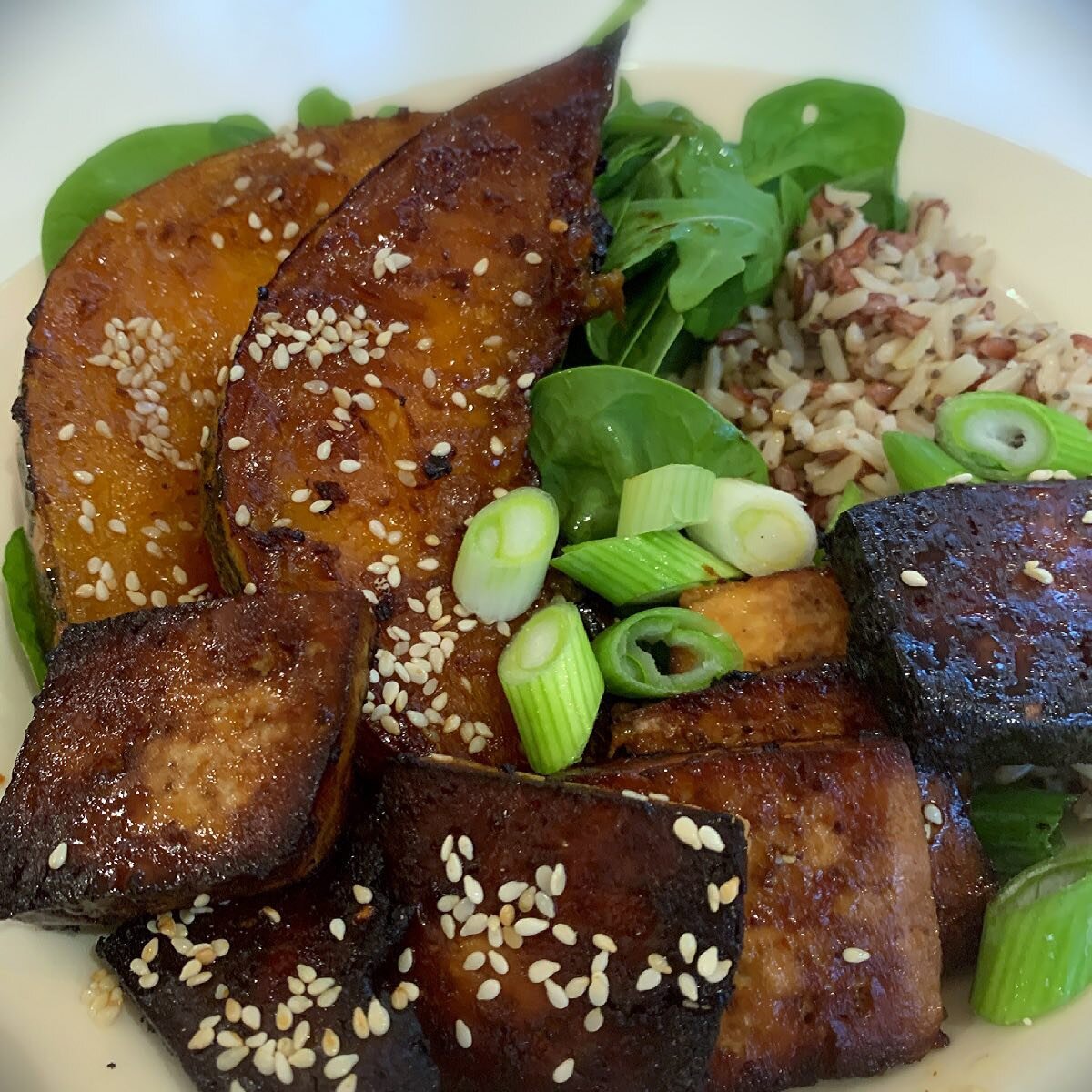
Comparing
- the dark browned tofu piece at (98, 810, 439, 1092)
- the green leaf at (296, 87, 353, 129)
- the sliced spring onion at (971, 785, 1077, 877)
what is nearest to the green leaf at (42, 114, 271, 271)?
the green leaf at (296, 87, 353, 129)

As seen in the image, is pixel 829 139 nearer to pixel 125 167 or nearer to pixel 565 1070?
pixel 125 167

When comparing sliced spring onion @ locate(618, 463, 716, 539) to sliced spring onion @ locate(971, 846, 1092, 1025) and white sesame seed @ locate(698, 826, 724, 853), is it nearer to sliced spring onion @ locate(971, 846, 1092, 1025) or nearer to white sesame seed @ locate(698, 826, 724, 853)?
white sesame seed @ locate(698, 826, 724, 853)

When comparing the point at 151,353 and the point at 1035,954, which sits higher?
the point at 151,353

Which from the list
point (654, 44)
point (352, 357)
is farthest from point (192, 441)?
point (654, 44)

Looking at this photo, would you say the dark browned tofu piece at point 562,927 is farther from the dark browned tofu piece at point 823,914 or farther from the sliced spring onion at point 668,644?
the sliced spring onion at point 668,644

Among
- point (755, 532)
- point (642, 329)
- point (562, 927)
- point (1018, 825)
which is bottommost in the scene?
point (1018, 825)

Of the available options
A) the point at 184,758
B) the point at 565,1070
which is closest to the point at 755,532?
the point at 565,1070

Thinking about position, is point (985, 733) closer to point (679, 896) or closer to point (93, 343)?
point (679, 896)
